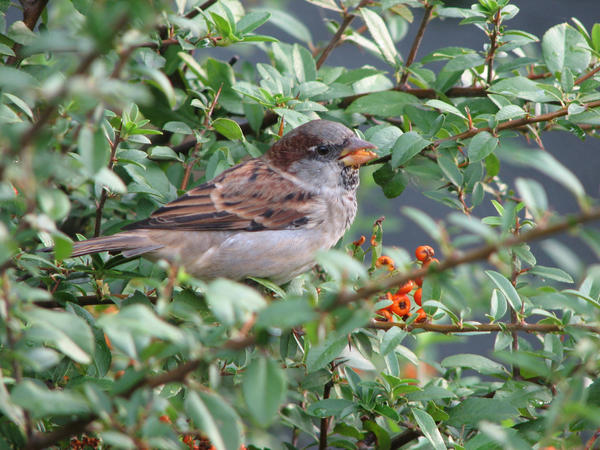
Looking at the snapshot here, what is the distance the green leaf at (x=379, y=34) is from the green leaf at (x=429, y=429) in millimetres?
1205

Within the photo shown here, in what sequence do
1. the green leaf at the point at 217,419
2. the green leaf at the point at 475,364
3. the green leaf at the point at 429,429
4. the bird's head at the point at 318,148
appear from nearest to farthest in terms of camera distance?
1. the green leaf at the point at 217,419
2. the green leaf at the point at 429,429
3. the green leaf at the point at 475,364
4. the bird's head at the point at 318,148

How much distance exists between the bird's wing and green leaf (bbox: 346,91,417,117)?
461 mm

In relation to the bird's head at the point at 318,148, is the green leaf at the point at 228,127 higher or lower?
higher

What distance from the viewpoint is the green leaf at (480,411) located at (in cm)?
150

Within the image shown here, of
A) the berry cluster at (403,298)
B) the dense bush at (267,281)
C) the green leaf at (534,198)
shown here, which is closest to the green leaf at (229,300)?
the dense bush at (267,281)

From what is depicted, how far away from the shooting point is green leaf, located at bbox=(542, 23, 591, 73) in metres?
1.97

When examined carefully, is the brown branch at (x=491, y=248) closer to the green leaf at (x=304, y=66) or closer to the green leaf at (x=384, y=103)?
the green leaf at (x=384, y=103)

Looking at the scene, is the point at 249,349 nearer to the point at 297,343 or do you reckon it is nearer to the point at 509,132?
the point at 297,343

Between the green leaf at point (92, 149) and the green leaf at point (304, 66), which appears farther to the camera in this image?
the green leaf at point (304, 66)

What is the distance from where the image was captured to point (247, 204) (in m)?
2.37

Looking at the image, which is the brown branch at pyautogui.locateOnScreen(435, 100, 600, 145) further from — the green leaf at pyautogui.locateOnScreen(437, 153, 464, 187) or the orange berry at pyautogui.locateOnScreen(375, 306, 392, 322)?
the orange berry at pyautogui.locateOnScreen(375, 306, 392, 322)

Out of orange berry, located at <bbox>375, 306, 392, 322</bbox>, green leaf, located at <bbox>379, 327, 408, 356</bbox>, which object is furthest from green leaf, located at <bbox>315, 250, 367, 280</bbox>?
orange berry, located at <bbox>375, 306, 392, 322</bbox>

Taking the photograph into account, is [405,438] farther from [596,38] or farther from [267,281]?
[596,38]

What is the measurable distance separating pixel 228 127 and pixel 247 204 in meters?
0.49
